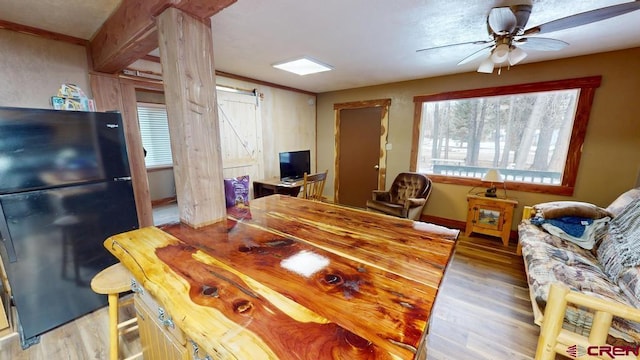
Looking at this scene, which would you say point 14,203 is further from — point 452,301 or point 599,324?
point 452,301

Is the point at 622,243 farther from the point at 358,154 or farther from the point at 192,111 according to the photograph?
the point at 358,154

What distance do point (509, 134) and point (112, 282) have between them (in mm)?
4432

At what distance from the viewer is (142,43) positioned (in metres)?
Answer: 1.63

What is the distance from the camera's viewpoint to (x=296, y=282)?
0.83 m

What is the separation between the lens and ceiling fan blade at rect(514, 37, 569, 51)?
5.87 ft

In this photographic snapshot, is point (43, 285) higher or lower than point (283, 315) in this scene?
lower

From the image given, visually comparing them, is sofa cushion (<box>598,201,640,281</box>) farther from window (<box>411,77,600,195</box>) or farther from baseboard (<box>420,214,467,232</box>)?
baseboard (<box>420,214,467,232</box>)

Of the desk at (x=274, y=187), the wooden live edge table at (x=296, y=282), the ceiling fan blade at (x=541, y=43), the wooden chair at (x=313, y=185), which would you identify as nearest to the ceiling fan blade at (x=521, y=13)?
the ceiling fan blade at (x=541, y=43)

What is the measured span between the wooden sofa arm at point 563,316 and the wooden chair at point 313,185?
2.68 meters

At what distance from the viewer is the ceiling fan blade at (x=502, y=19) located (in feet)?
4.81

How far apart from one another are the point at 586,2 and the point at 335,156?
3.70 meters

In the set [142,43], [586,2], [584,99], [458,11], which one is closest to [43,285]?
[142,43]
